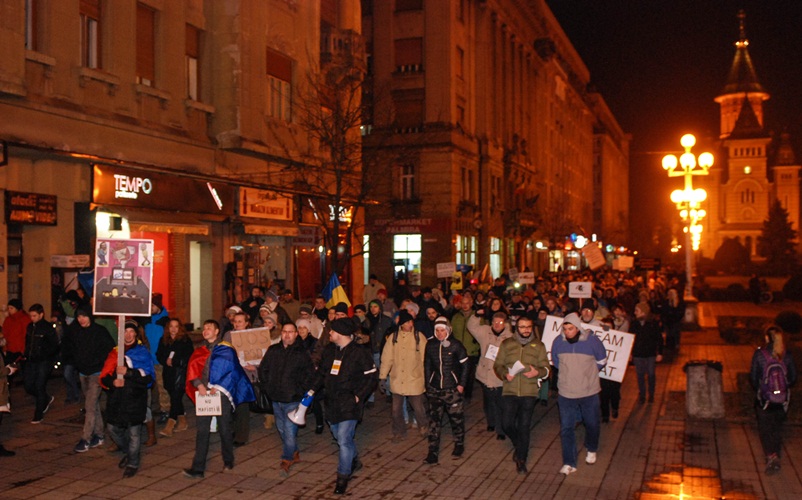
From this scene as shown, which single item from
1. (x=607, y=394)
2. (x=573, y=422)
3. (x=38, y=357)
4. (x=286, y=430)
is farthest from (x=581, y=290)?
(x=38, y=357)

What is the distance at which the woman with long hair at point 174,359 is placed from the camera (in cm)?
1120

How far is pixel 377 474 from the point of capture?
9.60m

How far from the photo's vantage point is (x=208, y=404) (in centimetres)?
912

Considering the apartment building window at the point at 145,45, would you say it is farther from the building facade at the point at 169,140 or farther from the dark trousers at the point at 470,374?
the dark trousers at the point at 470,374

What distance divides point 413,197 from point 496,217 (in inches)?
393

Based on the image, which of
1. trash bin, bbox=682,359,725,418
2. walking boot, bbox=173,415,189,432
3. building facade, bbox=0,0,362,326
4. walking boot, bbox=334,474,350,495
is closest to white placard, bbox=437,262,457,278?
building facade, bbox=0,0,362,326

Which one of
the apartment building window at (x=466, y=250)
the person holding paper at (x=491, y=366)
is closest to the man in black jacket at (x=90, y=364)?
the person holding paper at (x=491, y=366)

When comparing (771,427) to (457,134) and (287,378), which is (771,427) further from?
(457,134)

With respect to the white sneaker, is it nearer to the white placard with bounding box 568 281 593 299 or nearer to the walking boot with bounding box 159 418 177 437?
the walking boot with bounding box 159 418 177 437

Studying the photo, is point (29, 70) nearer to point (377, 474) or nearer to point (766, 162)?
point (377, 474)

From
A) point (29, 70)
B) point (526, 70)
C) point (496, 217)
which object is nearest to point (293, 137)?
point (29, 70)

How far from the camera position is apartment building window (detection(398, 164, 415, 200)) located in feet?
143

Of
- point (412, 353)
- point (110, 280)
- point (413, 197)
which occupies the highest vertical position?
point (413, 197)

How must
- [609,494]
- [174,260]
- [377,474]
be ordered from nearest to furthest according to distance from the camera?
[609,494] < [377,474] < [174,260]
